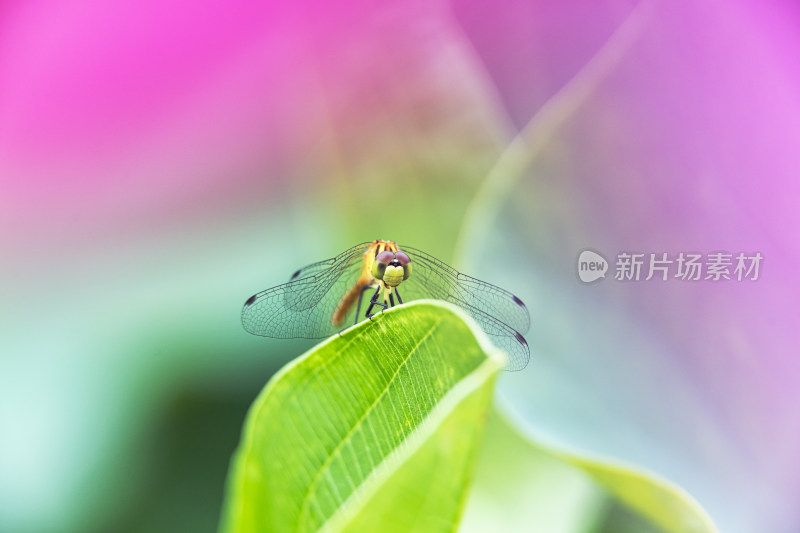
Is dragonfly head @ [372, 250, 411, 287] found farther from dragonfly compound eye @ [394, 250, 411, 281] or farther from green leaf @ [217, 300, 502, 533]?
green leaf @ [217, 300, 502, 533]

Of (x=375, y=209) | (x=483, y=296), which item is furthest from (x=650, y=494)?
(x=375, y=209)

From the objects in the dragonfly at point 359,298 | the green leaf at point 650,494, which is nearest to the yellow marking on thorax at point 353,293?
the dragonfly at point 359,298

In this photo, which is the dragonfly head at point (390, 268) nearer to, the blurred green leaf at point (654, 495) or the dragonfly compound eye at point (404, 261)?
the dragonfly compound eye at point (404, 261)

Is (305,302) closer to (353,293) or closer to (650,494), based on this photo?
(353,293)

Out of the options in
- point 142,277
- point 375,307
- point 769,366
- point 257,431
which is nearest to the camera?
point 257,431

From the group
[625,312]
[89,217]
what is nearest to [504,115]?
[625,312]

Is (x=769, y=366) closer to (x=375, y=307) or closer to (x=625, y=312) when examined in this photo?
(x=625, y=312)

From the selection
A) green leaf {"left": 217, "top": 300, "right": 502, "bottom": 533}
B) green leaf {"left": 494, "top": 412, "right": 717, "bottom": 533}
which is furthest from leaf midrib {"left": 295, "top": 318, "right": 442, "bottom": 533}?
green leaf {"left": 494, "top": 412, "right": 717, "bottom": 533}
